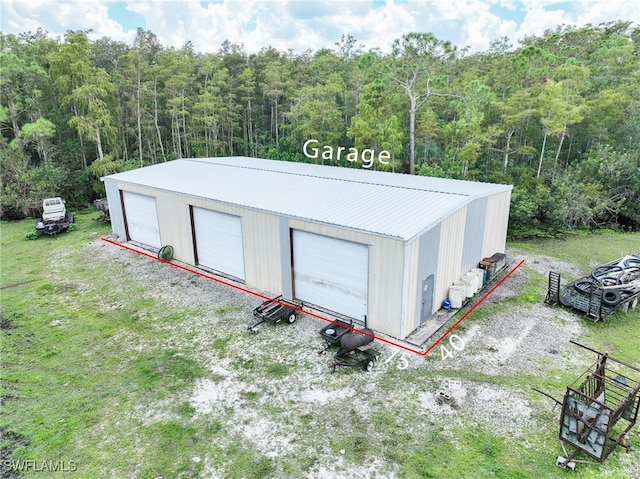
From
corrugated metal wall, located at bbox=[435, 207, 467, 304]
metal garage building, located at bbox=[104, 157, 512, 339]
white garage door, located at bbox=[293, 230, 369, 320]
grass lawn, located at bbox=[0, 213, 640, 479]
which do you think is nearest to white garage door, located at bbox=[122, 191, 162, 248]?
metal garage building, located at bbox=[104, 157, 512, 339]

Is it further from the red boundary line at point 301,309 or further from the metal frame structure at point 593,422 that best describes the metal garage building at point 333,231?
the metal frame structure at point 593,422

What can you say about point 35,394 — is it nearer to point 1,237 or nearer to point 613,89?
point 1,237

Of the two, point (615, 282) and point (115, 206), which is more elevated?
point (115, 206)

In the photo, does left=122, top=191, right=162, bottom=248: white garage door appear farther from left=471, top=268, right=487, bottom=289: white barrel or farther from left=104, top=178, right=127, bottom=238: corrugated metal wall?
left=471, top=268, right=487, bottom=289: white barrel

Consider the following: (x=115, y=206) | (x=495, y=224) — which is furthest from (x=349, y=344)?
(x=115, y=206)

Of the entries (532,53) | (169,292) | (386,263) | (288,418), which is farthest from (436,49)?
(288,418)

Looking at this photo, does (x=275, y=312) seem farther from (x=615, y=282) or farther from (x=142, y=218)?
(x=615, y=282)
